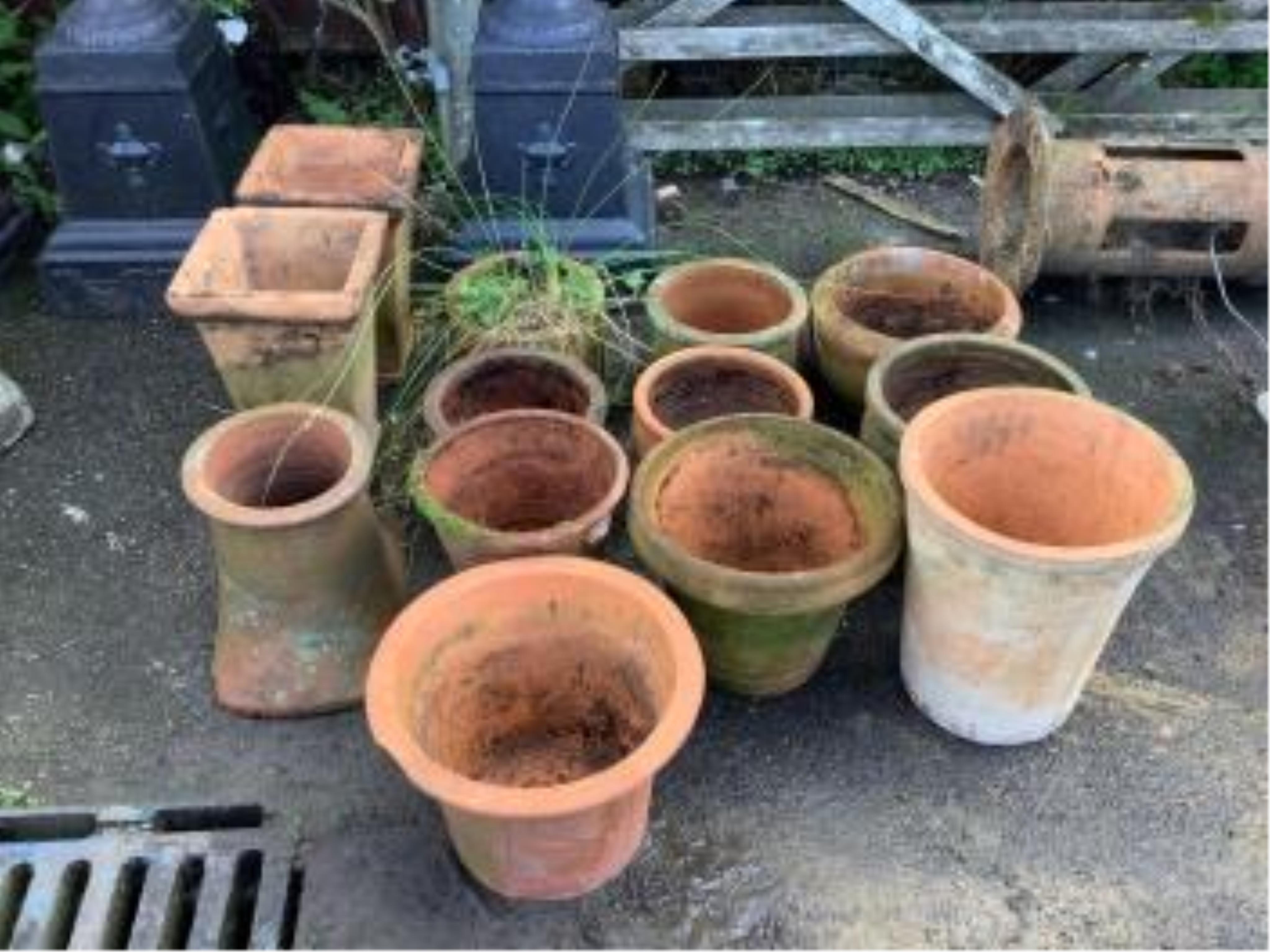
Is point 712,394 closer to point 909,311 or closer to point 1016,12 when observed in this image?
point 909,311

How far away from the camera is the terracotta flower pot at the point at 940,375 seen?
256 cm

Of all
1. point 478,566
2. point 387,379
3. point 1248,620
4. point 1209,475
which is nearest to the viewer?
point 478,566

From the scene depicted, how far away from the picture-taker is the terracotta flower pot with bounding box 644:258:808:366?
2.82 meters

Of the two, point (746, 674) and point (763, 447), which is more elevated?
point (763, 447)

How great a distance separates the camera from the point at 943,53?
12.3 feet

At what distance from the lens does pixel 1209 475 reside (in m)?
2.99

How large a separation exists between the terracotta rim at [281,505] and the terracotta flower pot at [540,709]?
29 cm

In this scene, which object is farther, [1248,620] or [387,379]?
[387,379]

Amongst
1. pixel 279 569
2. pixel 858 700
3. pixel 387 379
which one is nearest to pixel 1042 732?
pixel 858 700

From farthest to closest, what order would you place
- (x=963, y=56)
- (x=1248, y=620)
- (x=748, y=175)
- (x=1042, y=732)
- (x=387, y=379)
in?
(x=748, y=175), (x=963, y=56), (x=387, y=379), (x=1248, y=620), (x=1042, y=732)

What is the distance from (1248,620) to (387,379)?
2.05m

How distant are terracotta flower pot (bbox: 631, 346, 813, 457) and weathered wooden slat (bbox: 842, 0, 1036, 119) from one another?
1479mm

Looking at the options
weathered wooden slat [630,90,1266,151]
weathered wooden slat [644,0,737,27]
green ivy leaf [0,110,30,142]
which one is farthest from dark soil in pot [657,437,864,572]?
green ivy leaf [0,110,30,142]

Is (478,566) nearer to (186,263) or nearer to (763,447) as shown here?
(763,447)
